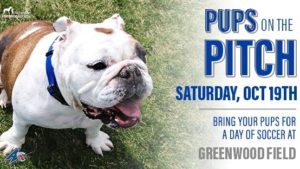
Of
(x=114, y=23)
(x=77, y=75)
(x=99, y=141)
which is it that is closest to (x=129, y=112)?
(x=77, y=75)

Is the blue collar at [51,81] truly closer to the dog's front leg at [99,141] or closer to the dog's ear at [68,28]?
the dog's ear at [68,28]

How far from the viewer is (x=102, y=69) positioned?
9.14 feet

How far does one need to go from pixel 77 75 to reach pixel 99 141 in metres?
1.32

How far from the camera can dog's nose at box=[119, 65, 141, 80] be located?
2.80 metres

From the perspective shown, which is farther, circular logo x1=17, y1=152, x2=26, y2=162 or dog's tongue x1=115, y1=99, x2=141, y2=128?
circular logo x1=17, y1=152, x2=26, y2=162

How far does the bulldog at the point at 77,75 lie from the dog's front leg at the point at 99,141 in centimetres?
34

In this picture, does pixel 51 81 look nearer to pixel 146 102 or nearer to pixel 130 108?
pixel 130 108

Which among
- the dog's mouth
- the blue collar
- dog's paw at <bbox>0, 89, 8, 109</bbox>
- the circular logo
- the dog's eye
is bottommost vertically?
the circular logo

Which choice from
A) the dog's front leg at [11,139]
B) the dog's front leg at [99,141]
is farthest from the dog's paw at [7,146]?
the dog's front leg at [99,141]

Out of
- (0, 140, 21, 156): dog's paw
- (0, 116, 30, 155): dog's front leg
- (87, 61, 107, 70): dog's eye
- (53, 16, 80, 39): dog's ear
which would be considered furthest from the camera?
(0, 140, 21, 156): dog's paw

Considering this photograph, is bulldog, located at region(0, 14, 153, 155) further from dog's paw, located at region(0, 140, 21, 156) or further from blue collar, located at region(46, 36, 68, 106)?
dog's paw, located at region(0, 140, 21, 156)

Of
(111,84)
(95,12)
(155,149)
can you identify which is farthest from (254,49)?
(111,84)

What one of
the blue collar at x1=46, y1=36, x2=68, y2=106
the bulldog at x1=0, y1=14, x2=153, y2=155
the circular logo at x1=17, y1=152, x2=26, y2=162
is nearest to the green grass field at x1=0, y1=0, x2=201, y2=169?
the circular logo at x1=17, y1=152, x2=26, y2=162

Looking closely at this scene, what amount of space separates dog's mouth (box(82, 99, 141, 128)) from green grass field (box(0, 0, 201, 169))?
1.06 meters
